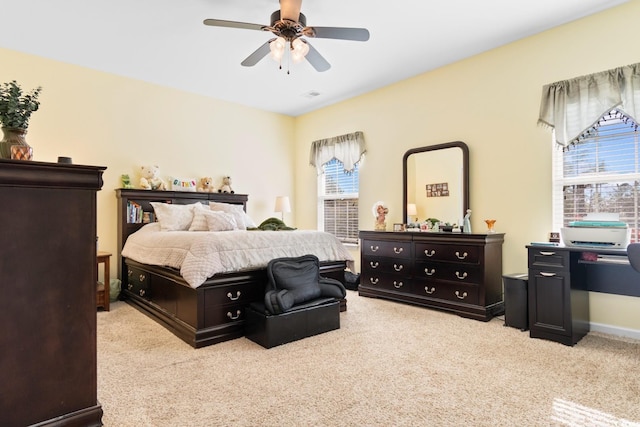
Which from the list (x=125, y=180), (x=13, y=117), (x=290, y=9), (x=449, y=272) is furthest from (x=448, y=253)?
(x=125, y=180)

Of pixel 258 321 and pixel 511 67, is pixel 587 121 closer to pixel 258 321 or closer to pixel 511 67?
pixel 511 67

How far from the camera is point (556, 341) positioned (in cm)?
290

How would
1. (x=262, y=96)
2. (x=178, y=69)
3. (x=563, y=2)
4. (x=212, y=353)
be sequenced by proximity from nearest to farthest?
(x=212, y=353) < (x=563, y=2) < (x=178, y=69) < (x=262, y=96)

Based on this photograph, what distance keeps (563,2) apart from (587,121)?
3.42ft

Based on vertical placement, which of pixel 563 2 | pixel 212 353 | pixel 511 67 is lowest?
pixel 212 353

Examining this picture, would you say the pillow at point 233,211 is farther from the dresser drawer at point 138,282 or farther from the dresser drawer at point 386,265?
the dresser drawer at point 386,265

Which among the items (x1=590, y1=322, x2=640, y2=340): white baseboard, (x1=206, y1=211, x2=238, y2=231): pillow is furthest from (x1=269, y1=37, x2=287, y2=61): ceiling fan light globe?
(x1=590, y1=322, x2=640, y2=340): white baseboard

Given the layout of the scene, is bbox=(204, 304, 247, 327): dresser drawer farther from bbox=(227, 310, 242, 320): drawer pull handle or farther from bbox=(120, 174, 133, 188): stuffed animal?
bbox=(120, 174, 133, 188): stuffed animal

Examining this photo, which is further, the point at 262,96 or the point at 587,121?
the point at 262,96

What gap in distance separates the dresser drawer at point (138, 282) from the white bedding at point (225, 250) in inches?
6.7

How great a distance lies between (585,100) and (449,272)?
6.64 ft

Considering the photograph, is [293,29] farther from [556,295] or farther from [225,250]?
[556,295]

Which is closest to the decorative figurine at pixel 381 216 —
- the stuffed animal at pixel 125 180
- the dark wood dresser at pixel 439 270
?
the dark wood dresser at pixel 439 270

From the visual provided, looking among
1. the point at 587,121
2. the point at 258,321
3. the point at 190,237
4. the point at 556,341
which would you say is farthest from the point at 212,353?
the point at 587,121
